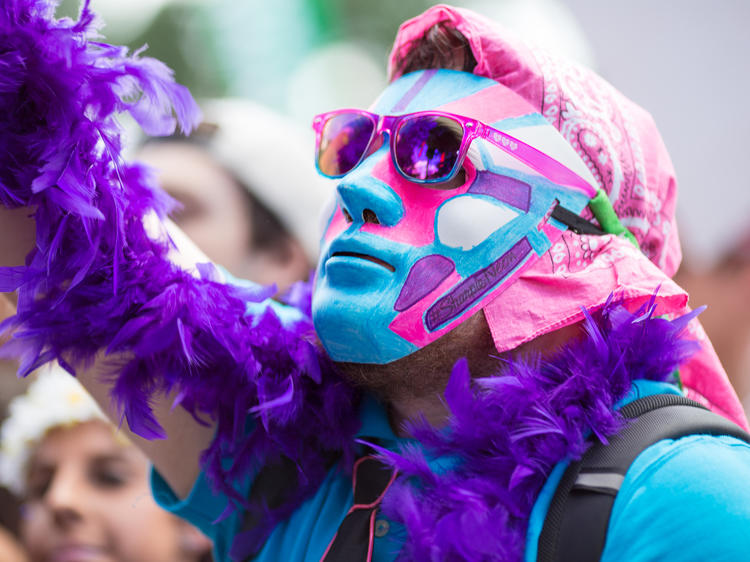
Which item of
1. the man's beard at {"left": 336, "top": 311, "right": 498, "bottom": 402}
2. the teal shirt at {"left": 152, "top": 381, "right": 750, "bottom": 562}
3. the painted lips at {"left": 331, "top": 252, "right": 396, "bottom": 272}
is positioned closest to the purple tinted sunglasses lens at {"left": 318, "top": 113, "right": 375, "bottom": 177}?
the painted lips at {"left": 331, "top": 252, "right": 396, "bottom": 272}

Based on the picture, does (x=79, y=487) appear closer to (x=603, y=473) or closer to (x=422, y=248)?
(x=422, y=248)

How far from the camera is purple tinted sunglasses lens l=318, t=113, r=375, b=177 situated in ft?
3.85

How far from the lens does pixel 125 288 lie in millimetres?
1104

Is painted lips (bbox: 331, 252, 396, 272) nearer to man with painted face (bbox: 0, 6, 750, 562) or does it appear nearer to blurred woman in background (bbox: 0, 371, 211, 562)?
man with painted face (bbox: 0, 6, 750, 562)

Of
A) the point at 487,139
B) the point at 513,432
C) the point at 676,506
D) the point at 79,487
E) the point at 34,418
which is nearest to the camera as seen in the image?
the point at 676,506

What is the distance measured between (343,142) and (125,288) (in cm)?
43

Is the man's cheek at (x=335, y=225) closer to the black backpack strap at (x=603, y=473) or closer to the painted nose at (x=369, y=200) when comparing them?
the painted nose at (x=369, y=200)

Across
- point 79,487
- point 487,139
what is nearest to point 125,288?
point 487,139

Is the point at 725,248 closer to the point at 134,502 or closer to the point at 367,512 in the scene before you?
the point at 367,512

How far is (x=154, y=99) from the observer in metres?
1.09

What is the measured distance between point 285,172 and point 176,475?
3.90 ft

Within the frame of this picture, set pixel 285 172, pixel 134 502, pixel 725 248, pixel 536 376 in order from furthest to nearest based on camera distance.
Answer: pixel 725 248 < pixel 285 172 < pixel 134 502 < pixel 536 376

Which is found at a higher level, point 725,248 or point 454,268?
point 454,268

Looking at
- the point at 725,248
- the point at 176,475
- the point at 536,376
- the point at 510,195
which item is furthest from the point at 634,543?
the point at 725,248
